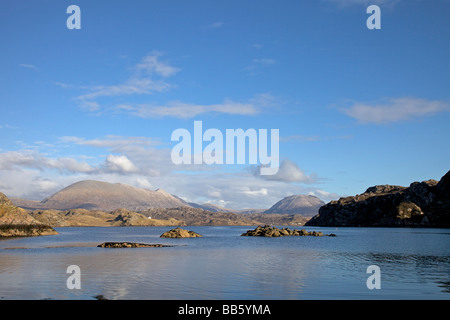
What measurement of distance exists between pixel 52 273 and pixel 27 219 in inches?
5153

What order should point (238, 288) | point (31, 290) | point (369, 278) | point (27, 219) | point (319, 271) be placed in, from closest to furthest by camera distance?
1. point (31, 290)
2. point (238, 288)
3. point (369, 278)
4. point (319, 271)
5. point (27, 219)

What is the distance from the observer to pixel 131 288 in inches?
1300

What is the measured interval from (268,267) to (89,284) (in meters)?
24.8

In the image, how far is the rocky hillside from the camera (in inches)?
5497

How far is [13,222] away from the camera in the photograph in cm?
14450

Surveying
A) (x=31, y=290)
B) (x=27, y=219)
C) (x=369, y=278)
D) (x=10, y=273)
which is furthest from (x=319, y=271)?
(x=27, y=219)

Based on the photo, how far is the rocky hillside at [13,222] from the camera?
13962 cm

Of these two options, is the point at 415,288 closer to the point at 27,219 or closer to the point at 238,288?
the point at 238,288
